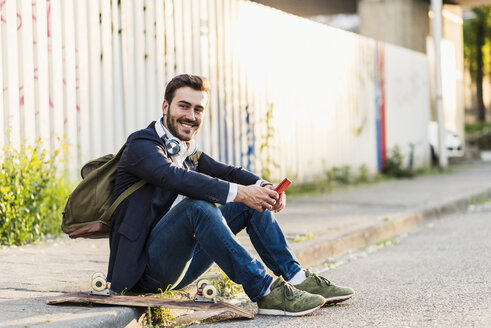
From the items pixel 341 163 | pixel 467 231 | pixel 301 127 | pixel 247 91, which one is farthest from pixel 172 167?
pixel 341 163

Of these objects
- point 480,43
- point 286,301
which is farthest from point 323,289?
point 480,43

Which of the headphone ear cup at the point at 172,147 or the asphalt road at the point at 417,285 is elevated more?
the headphone ear cup at the point at 172,147

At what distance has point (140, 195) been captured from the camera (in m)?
4.16

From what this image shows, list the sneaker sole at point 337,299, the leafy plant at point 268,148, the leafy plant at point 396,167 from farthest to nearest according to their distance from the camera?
the leafy plant at point 396,167 < the leafy plant at point 268,148 < the sneaker sole at point 337,299

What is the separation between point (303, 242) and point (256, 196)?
252cm

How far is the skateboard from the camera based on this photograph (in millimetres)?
3977

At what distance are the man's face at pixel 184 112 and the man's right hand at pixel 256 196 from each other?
1.40ft

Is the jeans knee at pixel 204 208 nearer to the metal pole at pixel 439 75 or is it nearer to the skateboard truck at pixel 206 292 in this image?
the skateboard truck at pixel 206 292

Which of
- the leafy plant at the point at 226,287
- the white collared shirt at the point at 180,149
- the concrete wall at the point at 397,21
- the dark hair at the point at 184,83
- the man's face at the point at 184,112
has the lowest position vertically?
the leafy plant at the point at 226,287

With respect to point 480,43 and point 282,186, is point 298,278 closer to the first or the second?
point 282,186

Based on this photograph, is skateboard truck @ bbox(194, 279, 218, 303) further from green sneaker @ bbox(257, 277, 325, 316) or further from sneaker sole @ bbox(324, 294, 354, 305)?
sneaker sole @ bbox(324, 294, 354, 305)

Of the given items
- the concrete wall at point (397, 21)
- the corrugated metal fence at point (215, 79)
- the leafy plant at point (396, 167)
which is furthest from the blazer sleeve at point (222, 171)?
the concrete wall at point (397, 21)

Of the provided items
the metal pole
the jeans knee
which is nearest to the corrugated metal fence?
the metal pole

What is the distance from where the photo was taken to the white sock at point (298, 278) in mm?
4371
